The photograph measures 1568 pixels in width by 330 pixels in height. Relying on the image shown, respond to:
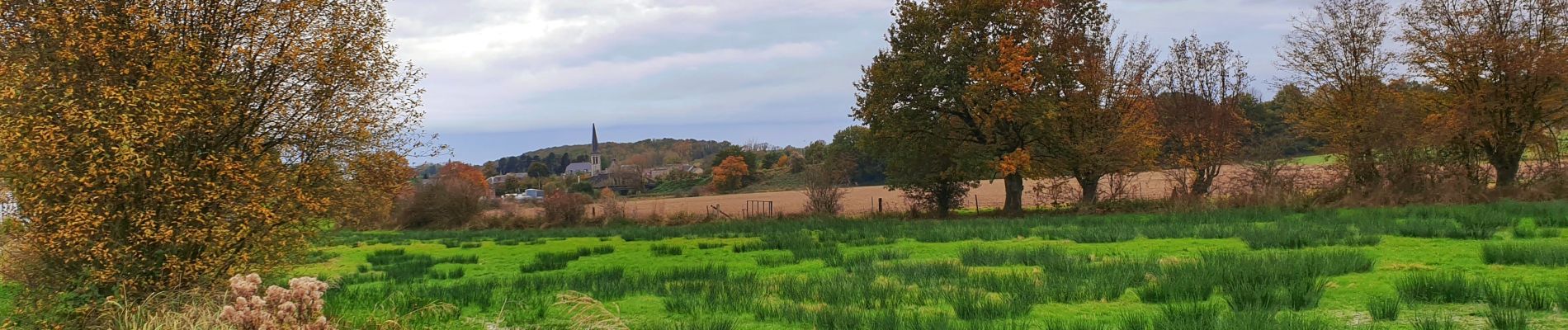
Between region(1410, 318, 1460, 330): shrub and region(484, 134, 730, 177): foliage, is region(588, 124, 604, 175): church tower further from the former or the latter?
region(1410, 318, 1460, 330): shrub

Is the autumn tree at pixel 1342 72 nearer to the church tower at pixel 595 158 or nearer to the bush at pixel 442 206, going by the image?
the bush at pixel 442 206

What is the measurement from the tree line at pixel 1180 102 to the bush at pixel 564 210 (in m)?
14.2

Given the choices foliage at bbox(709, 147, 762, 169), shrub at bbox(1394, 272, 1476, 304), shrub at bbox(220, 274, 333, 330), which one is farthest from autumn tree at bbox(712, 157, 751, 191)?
shrub at bbox(220, 274, 333, 330)

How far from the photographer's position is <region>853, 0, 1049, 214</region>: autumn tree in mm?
24562

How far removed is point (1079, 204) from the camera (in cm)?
2602

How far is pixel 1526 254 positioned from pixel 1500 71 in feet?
59.3

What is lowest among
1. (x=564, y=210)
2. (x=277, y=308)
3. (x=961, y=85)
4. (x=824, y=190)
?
(x=564, y=210)

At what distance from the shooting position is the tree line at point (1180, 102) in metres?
20.7

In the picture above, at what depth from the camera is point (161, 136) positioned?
7273 mm

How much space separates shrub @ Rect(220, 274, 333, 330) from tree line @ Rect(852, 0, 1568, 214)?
2137 cm

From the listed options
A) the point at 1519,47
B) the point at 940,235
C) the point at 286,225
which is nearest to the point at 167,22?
the point at 286,225

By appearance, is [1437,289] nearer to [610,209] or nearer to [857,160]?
[610,209]

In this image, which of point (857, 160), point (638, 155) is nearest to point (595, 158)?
point (638, 155)

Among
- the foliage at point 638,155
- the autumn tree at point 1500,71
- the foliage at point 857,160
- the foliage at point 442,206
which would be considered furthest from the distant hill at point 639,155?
the autumn tree at point 1500,71
